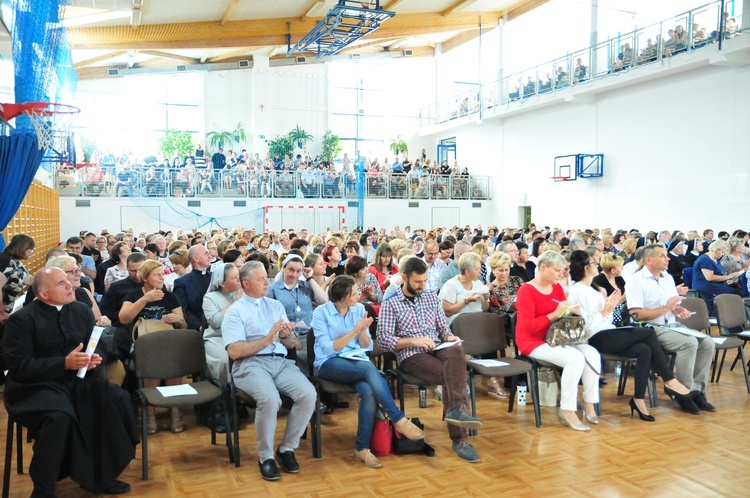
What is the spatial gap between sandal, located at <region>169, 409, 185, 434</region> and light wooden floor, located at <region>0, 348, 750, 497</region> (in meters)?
0.06

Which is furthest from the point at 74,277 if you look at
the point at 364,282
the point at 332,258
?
the point at 332,258

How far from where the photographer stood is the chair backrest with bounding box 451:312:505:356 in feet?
17.7

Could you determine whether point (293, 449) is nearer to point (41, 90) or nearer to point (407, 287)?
point (407, 287)

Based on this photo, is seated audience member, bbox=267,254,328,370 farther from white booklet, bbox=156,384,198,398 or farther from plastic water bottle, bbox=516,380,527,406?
plastic water bottle, bbox=516,380,527,406

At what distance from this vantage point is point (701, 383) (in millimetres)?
5668

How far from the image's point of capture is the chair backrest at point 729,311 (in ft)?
21.1

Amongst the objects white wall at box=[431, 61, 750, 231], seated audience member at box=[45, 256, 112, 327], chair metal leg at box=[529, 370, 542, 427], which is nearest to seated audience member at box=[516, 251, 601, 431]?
chair metal leg at box=[529, 370, 542, 427]

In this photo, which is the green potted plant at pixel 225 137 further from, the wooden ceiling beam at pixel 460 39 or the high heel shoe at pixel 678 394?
the high heel shoe at pixel 678 394

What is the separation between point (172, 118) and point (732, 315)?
23.6 m

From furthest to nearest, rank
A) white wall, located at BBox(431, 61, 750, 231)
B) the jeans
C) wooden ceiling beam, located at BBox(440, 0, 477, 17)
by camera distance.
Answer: wooden ceiling beam, located at BBox(440, 0, 477, 17), white wall, located at BBox(431, 61, 750, 231), the jeans

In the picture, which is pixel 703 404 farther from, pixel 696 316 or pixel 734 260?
pixel 734 260

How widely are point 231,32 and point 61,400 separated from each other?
17060mm

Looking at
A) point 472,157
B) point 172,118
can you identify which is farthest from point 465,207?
point 172,118

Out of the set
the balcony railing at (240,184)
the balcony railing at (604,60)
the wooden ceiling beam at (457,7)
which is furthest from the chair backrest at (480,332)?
the wooden ceiling beam at (457,7)
